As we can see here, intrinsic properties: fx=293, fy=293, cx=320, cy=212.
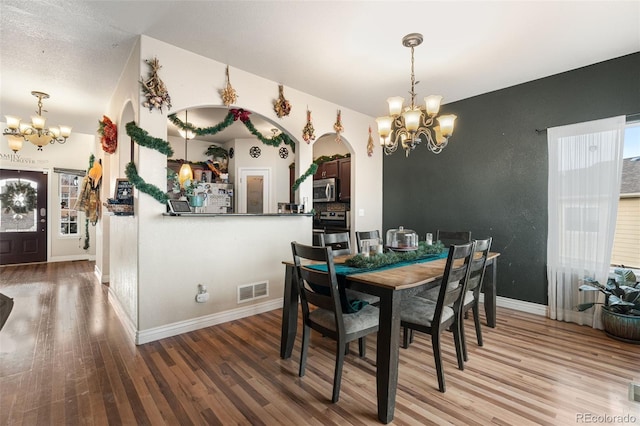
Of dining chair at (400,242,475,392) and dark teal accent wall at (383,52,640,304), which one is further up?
dark teal accent wall at (383,52,640,304)

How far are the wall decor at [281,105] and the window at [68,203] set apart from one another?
20.2ft

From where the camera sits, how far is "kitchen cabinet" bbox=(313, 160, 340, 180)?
545 centimetres

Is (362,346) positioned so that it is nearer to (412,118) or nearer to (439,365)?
(439,365)

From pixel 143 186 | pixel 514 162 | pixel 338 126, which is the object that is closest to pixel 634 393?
pixel 514 162

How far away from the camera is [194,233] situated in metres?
3.00

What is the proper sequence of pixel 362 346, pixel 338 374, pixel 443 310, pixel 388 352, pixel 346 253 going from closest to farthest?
1. pixel 388 352
2. pixel 338 374
3. pixel 443 310
4. pixel 362 346
5. pixel 346 253

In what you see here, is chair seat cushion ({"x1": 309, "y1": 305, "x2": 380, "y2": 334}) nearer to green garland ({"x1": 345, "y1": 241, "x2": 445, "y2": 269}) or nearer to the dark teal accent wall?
green garland ({"x1": 345, "y1": 241, "x2": 445, "y2": 269})

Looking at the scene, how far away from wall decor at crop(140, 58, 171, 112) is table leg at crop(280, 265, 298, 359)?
197 cm

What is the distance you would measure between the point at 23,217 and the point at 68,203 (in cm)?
81

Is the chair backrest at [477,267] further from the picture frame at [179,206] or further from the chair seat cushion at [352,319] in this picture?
the picture frame at [179,206]

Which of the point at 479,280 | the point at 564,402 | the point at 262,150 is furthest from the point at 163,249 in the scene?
the point at 262,150

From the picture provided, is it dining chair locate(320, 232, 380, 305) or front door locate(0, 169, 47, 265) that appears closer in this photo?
dining chair locate(320, 232, 380, 305)

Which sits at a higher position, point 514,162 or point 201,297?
point 514,162

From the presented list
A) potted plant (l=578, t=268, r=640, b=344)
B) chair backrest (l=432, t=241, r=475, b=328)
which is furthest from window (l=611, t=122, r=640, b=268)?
chair backrest (l=432, t=241, r=475, b=328)
